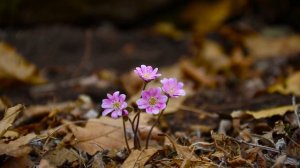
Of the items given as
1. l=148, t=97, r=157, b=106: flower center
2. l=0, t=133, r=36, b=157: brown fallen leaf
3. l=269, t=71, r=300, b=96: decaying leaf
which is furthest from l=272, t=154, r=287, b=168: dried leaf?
l=269, t=71, r=300, b=96: decaying leaf

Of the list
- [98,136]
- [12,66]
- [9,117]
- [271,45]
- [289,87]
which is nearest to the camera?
[9,117]

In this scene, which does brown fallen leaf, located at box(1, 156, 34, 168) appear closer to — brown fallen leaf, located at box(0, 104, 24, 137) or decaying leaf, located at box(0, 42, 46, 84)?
brown fallen leaf, located at box(0, 104, 24, 137)

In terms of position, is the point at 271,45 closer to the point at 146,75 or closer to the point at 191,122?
the point at 191,122

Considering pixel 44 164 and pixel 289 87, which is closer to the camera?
pixel 44 164

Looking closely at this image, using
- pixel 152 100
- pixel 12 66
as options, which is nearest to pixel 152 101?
pixel 152 100

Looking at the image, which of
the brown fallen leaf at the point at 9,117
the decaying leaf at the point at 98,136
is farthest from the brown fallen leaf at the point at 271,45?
the brown fallen leaf at the point at 9,117

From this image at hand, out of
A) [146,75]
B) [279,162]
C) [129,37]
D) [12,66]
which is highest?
[129,37]

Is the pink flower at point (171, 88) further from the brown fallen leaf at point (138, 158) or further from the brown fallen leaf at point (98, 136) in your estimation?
the brown fallen leaf at point (98, 136)
